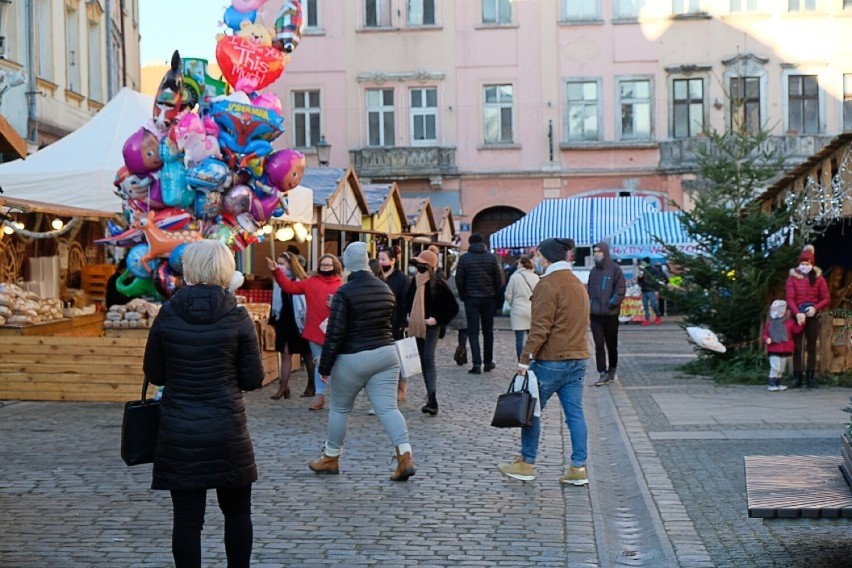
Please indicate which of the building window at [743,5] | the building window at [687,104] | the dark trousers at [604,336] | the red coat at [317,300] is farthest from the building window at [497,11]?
the red coat at [317,300]

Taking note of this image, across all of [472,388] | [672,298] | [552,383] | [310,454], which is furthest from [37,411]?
[672,298]

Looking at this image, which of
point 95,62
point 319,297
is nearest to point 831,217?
point 319,297

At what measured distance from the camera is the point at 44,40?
86.8 ft

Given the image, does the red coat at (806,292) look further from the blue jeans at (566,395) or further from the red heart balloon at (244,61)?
the red heart balloon at (244,61)

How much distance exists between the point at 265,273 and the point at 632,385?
923 cm

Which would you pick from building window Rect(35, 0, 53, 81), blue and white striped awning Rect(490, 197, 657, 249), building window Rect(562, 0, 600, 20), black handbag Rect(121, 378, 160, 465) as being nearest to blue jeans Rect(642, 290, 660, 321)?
blue and white striped awning Rect(490, 197, 657, 249)

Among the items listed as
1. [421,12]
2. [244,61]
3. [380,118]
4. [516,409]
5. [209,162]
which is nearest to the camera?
[516,409]

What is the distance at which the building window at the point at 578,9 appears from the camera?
135ft

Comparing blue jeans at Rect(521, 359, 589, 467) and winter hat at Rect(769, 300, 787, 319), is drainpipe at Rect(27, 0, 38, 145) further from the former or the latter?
blue jeans at Rect(521, 359, 589, 467)

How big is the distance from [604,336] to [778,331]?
7.94 feet

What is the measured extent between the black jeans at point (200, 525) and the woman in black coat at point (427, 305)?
7.27 m

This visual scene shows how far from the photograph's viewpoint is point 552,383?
9492 millimetres

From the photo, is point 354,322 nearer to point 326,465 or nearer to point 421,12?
point 326,465

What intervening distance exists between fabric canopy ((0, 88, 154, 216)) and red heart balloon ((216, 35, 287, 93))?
3.06 meters
